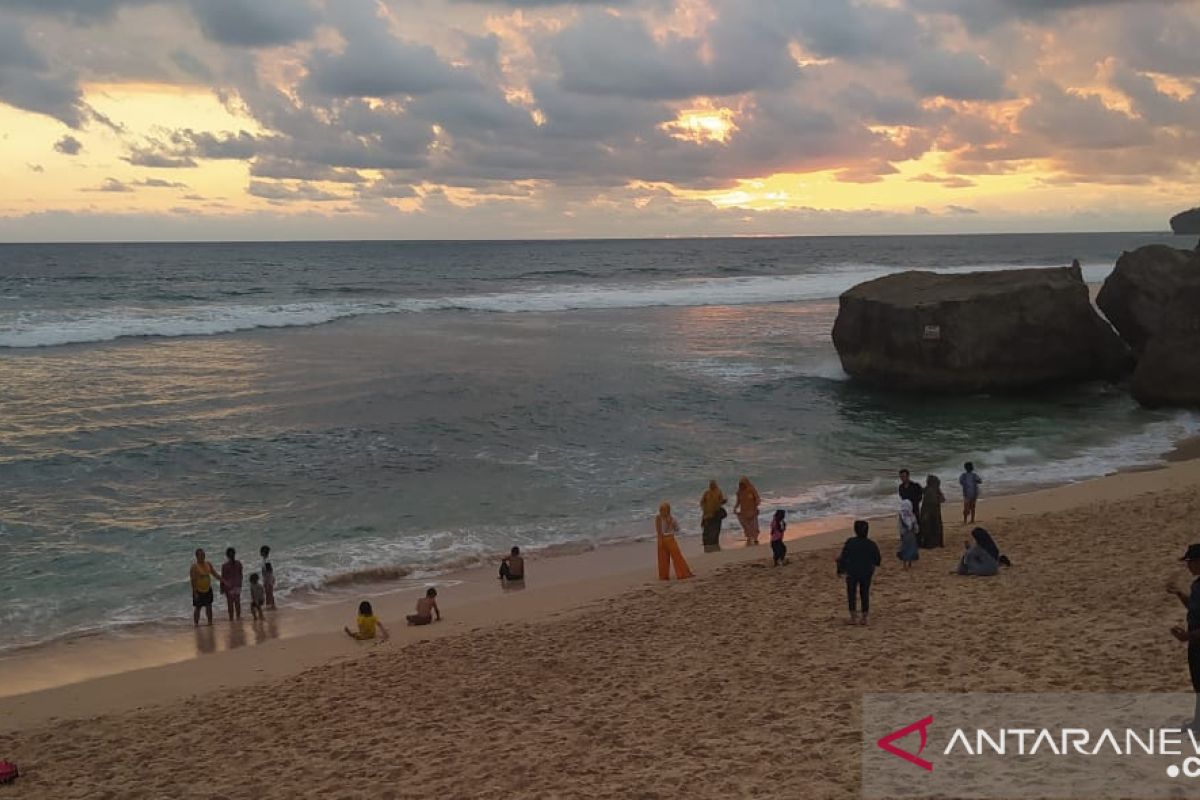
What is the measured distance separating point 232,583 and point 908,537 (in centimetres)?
984

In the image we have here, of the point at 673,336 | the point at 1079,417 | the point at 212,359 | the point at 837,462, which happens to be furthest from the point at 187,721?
the point at 673,336

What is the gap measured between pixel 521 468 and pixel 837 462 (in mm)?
7483

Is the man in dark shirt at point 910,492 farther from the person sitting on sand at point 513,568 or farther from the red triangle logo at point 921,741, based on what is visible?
the red triangle logo at point 921,741

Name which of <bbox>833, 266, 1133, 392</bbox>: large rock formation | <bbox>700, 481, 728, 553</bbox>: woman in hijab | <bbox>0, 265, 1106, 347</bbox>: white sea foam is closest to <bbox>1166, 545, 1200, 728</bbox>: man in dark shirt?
<bbox>700, 481, 728, 553</bbox>: woman in hijab

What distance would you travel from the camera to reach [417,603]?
1376 centimetres

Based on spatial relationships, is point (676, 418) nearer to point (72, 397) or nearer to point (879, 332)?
point (879, 332)

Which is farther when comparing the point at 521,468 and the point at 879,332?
the point at 879,332

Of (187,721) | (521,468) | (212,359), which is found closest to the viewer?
(187,721)

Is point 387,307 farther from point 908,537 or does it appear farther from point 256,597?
point 908,537

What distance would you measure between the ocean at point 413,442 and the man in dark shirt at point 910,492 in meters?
3.40

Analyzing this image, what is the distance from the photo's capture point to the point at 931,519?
49.5 ft

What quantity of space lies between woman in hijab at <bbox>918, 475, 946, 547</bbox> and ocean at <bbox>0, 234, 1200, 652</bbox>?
3.61m

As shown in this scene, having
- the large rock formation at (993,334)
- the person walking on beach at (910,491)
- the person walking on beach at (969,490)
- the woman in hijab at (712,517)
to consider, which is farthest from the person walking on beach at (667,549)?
the large rock formation at (993,334)

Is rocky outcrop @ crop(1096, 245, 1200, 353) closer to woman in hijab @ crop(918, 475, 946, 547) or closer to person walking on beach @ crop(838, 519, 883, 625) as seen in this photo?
woman in hijab @ crop(918, 475, 946, 547)
